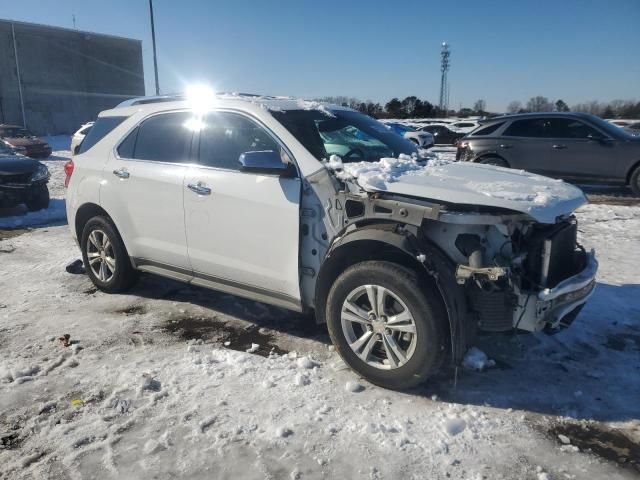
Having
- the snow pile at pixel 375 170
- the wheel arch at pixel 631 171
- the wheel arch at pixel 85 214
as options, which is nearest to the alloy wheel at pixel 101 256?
the wheel arch at pixel 85 214

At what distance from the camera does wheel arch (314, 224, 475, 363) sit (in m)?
3.01

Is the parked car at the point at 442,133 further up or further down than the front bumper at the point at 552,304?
further up

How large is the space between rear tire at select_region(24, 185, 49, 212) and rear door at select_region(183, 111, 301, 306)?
708cm

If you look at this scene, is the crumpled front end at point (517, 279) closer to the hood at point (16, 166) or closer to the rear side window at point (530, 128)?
the rear side window at point (530, 128)

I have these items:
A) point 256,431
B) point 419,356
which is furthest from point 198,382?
point 419,356

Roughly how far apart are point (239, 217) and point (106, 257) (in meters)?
2.00

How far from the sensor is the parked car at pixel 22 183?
371 inches

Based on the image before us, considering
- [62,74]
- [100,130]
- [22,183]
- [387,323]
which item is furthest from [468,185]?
[62,74]

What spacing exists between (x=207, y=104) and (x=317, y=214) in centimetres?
155

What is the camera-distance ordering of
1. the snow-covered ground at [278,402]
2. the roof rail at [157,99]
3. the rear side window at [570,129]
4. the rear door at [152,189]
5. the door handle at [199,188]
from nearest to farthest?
the snow-covered ground at [278,402]
the door handle at [199,188]
the rear door at [152,189]
the roof rail at [157,99]
the rear side window at [570,129]

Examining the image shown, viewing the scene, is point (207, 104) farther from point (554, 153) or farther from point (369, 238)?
point (554, 153)

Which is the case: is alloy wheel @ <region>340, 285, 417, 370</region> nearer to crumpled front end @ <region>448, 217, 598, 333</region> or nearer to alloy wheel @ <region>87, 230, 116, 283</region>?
crumpled front end @ <region>448, 217, 598, 333</region>

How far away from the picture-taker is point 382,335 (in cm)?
329

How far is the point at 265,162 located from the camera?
11.8ft
